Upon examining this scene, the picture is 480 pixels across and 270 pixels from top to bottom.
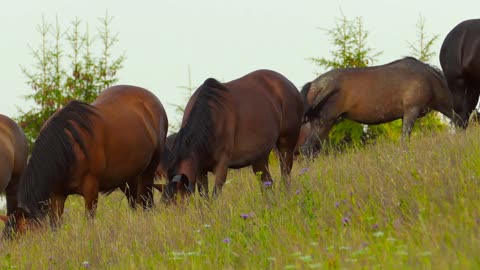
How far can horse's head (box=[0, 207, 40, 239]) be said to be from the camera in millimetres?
8953

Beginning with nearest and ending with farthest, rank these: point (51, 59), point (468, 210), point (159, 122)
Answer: point (468, 210), point (159, 122), point (51, 59)

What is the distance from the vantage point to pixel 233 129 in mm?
10078

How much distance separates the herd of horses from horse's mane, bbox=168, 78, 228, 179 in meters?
0.01

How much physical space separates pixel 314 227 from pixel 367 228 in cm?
48

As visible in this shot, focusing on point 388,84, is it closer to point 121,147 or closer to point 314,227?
point 121,147

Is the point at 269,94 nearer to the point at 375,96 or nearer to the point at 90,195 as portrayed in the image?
the point at 90,195

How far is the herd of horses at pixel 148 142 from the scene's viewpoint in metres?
9.39

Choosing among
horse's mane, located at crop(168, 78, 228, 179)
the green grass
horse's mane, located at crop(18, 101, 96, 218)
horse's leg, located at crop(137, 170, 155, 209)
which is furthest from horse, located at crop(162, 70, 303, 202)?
Result: horse's leg, located at crop(137, 170, 155, 209)

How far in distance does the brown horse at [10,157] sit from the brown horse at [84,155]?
7.82 ft

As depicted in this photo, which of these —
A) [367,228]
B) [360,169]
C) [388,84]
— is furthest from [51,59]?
[367,228]

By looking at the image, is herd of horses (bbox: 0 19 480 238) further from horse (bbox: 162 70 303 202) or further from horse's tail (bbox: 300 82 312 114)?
horse's tail (bbox: 300 82 312 114)

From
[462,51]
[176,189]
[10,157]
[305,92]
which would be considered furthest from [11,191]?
[462,51]

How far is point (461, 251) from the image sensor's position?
4754 millimetres

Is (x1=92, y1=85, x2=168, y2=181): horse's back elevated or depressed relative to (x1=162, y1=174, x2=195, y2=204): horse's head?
elevated
